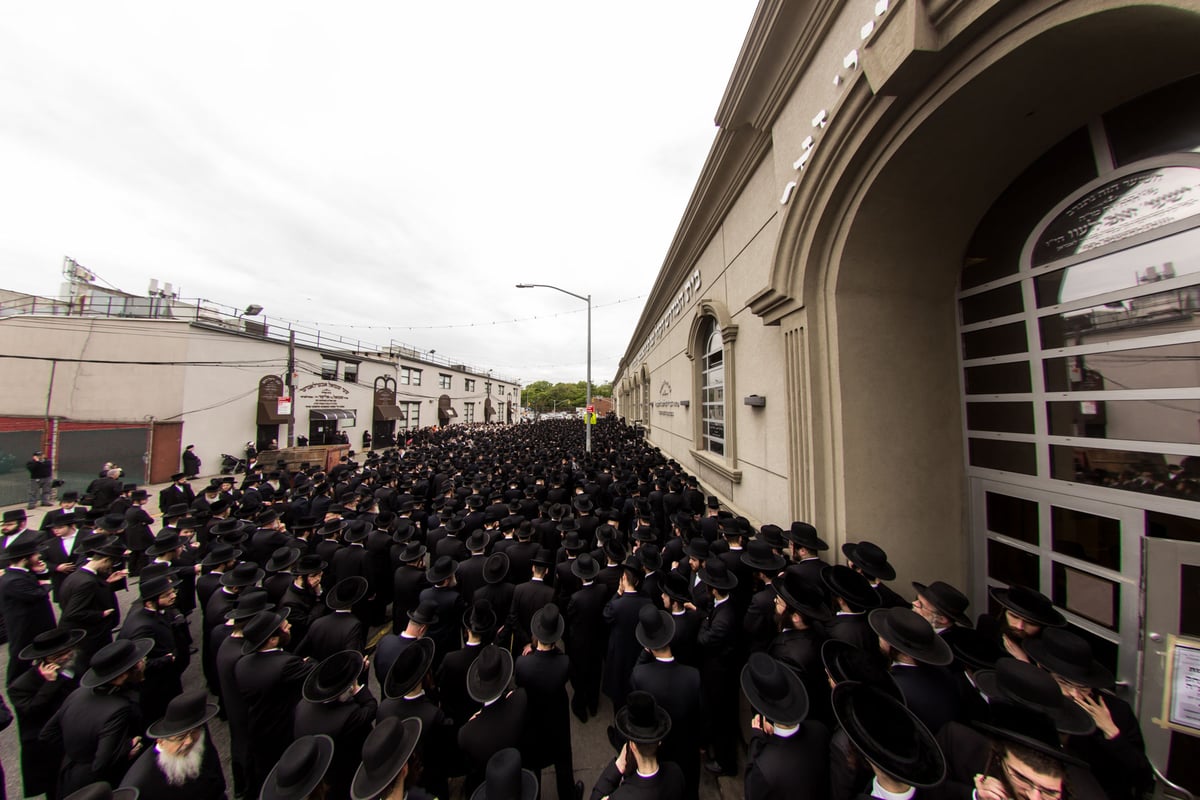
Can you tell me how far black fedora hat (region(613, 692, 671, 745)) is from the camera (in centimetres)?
209

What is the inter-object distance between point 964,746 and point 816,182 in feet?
18.1

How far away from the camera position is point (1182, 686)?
2529mm

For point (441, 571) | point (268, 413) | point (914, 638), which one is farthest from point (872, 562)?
point (268, 413)

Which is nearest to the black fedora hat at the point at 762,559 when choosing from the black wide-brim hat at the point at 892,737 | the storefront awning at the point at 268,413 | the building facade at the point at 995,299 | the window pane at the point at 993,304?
the building facade at the point at 995,299

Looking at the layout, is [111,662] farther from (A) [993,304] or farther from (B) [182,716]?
(A) [993,304]

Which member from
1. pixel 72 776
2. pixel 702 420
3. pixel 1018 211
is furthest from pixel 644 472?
pixel 72 776

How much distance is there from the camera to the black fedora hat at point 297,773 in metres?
1.81

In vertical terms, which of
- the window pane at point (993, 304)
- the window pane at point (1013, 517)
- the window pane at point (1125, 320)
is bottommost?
the window pane at point (1013, 517)

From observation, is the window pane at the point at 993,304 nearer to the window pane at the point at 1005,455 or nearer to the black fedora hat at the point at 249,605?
the window pane at the point at 1005,455

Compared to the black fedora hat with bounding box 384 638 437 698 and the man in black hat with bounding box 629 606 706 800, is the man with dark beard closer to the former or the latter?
the black fedora hat with bounding box 384 638 437 698

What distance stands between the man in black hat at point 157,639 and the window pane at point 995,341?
29.6 ft

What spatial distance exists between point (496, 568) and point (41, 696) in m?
3.36

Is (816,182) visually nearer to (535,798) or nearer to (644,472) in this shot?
(535,798)

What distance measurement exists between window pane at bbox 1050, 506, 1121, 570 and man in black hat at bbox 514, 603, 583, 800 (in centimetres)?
501
